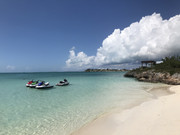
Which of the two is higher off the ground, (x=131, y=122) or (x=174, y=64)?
(x=174, y=64)

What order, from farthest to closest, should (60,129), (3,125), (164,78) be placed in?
1. (164,78)
2. (3,125)
3. (60,129)

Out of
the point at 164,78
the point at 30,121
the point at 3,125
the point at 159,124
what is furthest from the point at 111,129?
the point at 164,78

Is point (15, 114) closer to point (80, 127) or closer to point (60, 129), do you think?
point (60, 129)

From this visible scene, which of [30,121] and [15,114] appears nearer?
[30,121]

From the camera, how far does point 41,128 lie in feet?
18.6

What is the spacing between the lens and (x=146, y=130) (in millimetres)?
4590

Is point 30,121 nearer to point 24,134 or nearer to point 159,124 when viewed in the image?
point 24,134

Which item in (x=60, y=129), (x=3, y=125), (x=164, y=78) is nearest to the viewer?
(x=60, y=129)

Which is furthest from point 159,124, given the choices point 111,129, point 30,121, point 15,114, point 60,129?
point 15,114

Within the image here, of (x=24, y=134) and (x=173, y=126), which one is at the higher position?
(x=173, y=126)

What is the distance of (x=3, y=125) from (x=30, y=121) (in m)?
1.53

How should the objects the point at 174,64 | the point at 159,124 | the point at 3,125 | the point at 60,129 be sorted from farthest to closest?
the point at 174,64, the point at 3,125, the point at 60,129, the point at 159,124

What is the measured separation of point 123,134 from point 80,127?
2.40 meters

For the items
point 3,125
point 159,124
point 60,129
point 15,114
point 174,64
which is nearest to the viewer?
point 159,124
